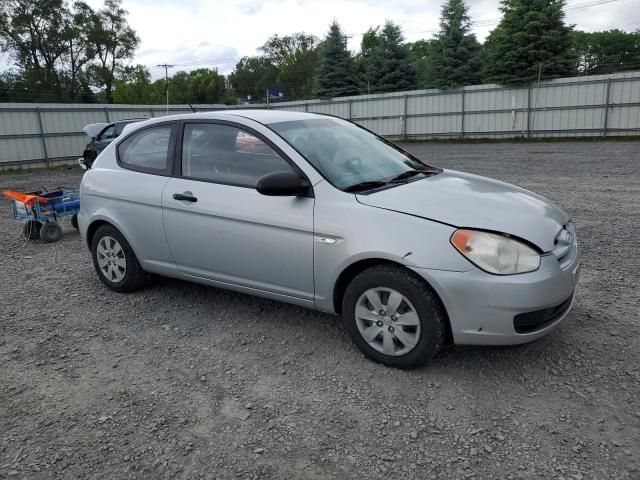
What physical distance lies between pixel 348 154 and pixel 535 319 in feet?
5.94

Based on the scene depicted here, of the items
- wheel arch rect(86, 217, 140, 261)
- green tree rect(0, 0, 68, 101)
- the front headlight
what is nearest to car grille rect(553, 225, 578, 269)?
the front headlight

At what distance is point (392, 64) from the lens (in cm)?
3128

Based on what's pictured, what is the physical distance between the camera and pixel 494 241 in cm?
304

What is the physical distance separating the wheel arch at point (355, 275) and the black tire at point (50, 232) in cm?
548

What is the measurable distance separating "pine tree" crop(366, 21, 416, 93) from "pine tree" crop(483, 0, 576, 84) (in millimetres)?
6588

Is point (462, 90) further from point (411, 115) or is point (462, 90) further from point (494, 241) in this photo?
point (494, 241)

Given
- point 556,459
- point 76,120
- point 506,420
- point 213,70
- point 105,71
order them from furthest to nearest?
point 213,70, point 105,71, point 76,120, point 506,420, point 556,459

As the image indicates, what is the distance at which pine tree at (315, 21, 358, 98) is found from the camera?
33.5 meters

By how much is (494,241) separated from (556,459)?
1.19 metres

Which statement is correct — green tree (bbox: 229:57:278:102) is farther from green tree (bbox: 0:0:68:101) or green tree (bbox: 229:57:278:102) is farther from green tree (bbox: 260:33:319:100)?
green tree (bbox: 0:0:68:101)

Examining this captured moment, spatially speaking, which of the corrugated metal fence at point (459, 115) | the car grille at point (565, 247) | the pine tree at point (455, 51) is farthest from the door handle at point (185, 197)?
the pine tree at point (455, 51)

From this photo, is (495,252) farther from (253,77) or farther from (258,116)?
(253,77)

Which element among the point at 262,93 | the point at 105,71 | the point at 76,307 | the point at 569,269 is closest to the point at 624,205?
the point at 569,269

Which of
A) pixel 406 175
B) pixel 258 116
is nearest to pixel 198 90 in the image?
pixel 258 116
